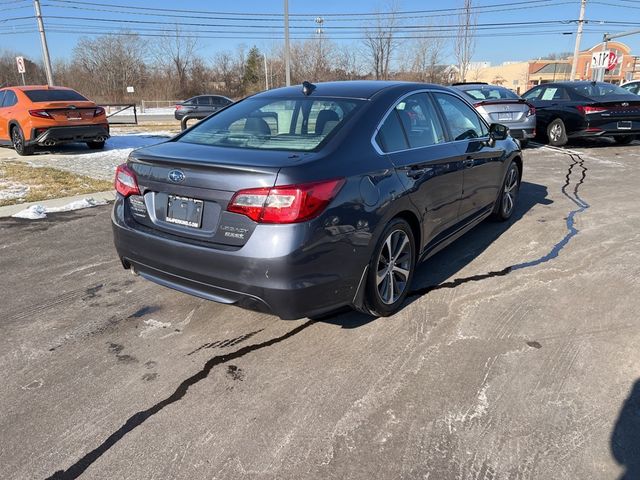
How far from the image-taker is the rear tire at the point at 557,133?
1254 cm

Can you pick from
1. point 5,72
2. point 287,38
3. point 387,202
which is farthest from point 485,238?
point 5,72

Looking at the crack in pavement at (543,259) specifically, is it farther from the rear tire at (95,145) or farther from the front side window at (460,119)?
the rear tire at (95,145)

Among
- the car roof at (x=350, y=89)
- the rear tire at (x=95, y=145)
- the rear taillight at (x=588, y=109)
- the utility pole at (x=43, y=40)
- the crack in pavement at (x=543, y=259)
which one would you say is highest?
the utility pole at (x=43, y=40)

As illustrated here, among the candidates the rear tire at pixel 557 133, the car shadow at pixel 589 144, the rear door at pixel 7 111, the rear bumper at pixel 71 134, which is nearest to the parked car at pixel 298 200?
the rear bumper at pixel 71 134

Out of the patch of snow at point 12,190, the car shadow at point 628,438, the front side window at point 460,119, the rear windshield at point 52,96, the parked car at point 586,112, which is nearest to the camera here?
the car shadow at point 628,438

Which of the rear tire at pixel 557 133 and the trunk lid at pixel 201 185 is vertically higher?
the trunk lid at pixel 201 185

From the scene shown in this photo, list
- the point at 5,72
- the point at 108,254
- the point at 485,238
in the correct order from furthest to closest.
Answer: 1. the point at 5,72
2. the point at 485,238
3. the point at 108,254

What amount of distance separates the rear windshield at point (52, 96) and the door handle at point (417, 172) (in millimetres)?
10219

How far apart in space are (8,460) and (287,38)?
21.0 metres

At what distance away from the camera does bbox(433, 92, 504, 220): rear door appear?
4293mm

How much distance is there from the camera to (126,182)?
321 cm

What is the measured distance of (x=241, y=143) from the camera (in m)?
3.19

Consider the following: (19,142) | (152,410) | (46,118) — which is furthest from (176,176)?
(19,142)

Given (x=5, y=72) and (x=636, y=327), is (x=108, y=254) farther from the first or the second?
(x=5, y=72)
